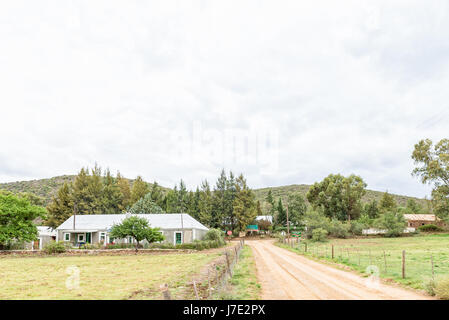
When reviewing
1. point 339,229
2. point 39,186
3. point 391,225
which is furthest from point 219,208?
point 39,186

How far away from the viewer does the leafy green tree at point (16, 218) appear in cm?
3142

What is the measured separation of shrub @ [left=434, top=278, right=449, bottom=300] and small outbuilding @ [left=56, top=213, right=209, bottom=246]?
1298 inches

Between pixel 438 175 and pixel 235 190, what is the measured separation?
127 ft

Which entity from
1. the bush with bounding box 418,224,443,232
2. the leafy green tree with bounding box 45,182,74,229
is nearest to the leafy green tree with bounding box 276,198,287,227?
the bush with bounding box 418,224,443,232

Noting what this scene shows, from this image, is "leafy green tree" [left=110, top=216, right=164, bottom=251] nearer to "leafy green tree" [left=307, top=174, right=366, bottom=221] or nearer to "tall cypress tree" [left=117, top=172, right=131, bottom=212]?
"tall cypress tree" [left=117, top=172, right=131, bottom=212]

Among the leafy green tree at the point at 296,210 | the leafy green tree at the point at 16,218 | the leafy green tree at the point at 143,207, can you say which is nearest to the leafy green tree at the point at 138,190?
the leafy green tree at the point at 143,207

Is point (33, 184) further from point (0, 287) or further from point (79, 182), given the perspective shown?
point (0, 287)

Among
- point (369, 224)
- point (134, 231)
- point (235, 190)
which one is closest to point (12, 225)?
point (134, 231)

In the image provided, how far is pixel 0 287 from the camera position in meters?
12.7

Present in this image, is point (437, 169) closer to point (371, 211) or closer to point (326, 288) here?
point (371, 211)

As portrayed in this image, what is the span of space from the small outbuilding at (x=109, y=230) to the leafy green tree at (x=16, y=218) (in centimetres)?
808

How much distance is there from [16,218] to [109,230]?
39.2 ft

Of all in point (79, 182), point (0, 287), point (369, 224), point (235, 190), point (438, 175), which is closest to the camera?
point (0, 287)
